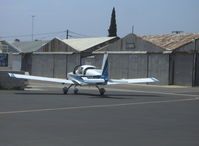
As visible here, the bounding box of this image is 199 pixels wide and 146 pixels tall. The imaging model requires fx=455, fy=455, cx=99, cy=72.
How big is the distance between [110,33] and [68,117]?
69443mm

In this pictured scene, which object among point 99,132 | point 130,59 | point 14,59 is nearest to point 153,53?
point 130,59

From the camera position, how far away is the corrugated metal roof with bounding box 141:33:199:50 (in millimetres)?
49684

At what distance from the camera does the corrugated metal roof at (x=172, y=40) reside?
163ft

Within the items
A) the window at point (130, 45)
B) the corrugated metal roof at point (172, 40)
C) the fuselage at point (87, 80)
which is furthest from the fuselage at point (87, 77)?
the window at point (130, 45)

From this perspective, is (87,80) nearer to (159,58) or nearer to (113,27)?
(159,58)

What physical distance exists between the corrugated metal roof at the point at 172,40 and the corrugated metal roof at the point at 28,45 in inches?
951

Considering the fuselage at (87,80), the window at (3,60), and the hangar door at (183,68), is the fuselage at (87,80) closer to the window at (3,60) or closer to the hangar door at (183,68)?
the hangar door at (183,68)

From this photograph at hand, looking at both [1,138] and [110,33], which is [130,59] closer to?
[110,33]

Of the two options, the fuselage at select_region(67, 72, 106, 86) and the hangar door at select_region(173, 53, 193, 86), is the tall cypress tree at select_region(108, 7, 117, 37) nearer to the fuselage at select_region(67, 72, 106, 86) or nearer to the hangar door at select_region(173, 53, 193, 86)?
the hangar door at select_region(173, 53, 193, 86)

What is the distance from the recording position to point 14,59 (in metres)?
73.4

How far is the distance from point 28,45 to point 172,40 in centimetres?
3326

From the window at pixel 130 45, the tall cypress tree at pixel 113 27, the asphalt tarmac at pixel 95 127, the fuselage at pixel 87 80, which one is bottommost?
the asphalt tarmac at pixel 95 127

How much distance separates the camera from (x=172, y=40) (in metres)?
52.1

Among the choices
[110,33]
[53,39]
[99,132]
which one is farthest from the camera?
[110,33]
